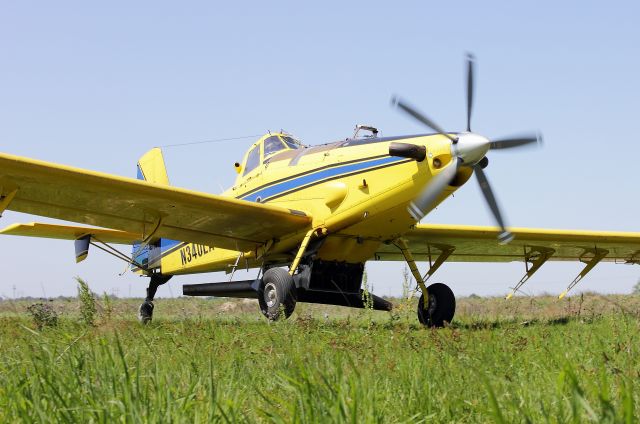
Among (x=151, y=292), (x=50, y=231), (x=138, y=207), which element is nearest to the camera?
(x=138, y=207)

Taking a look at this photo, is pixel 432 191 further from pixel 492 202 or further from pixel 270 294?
pixel 270 294

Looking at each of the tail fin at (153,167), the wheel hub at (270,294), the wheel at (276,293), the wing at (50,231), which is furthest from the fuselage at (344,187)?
the wing at (50,231)

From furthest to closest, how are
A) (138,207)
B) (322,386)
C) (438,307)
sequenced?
(438,307), (138,207), (322,386)

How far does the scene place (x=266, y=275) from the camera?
12.1 metres

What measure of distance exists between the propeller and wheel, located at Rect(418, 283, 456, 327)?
1.98 metres

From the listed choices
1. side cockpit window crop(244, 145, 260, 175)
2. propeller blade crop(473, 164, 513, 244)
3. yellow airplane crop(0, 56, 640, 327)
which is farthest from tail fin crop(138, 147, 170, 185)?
propeller blade crop(473, 164, 513, 244)

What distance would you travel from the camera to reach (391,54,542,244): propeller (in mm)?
10492

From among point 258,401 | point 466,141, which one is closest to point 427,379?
point 258,401

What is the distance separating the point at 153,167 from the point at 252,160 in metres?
5.02

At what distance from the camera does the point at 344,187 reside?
1184cm

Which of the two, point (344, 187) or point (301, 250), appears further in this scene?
point (301, 250)

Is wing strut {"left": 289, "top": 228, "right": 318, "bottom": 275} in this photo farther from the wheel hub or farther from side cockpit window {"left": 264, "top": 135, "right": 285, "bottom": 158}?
side cockpit window {"left": 264, "top": 135, "right": 285, "bottom": 158}

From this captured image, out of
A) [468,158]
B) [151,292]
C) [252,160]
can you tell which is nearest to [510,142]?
[468,158]

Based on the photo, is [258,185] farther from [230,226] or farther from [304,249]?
[304,249]
